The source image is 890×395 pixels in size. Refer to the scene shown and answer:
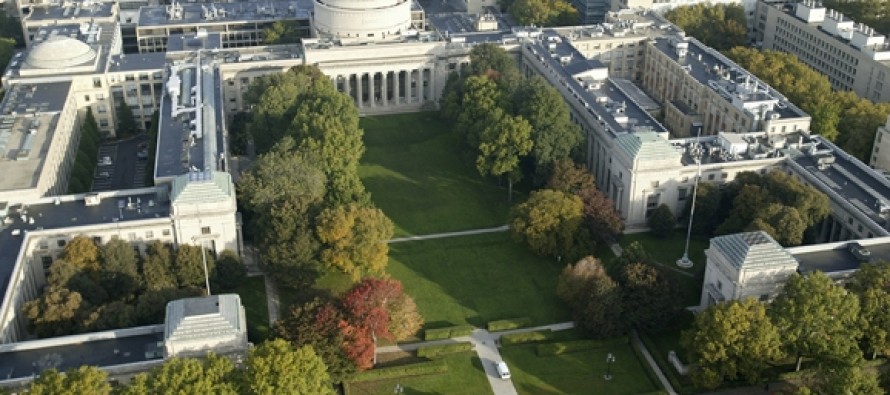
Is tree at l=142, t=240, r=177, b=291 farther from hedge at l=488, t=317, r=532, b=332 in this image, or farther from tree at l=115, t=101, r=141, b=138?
tree at l=115, t=101, r=141, b=138

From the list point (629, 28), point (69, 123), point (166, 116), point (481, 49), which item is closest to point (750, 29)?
point (629, 28)

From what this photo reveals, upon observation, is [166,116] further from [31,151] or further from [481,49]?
[481,49]

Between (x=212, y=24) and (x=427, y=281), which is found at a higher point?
(x=212, y=24)

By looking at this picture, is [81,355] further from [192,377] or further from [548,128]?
[548,128]

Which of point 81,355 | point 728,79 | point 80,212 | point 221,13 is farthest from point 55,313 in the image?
point 728,79

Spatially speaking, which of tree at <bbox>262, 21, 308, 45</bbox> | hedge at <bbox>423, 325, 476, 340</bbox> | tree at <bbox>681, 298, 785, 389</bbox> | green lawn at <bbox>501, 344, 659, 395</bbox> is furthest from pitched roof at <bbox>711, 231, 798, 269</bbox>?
tree at <bbox>262, 21, 308, 45</bbox>

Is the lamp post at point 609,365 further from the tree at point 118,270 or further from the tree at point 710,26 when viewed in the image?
the tree at point 710,26
